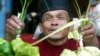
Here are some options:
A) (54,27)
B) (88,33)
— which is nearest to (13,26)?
(54,27)

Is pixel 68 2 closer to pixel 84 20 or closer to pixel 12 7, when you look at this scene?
pixel 84 20

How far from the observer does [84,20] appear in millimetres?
1358

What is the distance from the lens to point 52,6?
181 centimetres

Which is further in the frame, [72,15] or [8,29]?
[72,15]

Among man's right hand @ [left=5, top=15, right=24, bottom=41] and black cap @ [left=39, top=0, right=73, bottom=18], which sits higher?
man's right hand @ [left=5, top=15, right=24, bottom=41]

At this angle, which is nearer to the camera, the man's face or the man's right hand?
the man's right hand

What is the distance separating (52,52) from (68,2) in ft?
0.95

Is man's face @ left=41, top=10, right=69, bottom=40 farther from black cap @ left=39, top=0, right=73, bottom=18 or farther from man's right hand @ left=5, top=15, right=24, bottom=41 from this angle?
man's right hand @ left=5, top=15, right=24, bottom=41

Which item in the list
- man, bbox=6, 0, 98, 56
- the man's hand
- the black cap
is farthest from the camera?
the black cap

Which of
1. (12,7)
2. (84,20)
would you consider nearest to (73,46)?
(84,20)

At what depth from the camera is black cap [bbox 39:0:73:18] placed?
176 cm

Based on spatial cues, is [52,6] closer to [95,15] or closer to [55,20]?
[55,20]

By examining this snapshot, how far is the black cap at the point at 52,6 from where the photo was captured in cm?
176

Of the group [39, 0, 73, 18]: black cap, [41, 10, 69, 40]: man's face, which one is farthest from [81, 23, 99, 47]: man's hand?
[39, 0, 73, 18]: black cap
